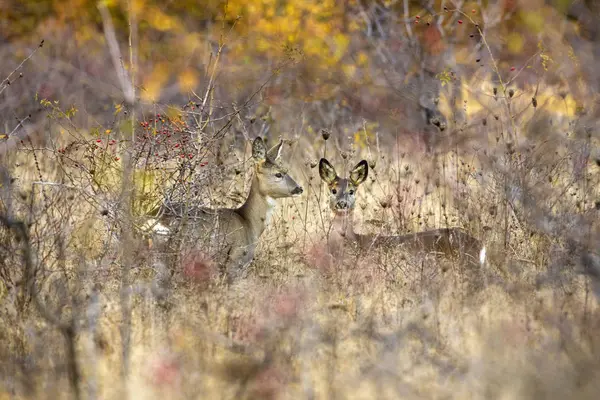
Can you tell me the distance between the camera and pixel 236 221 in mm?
7812

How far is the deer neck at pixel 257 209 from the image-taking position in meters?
8.11

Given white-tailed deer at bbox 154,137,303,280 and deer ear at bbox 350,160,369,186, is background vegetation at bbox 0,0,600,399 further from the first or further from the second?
deer ear at bbox 350,160,369,186

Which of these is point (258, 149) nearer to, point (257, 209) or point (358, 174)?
point (257, 209)

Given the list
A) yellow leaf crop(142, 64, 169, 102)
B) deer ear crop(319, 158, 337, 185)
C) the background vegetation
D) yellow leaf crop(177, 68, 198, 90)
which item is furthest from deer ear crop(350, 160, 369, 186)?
yellow leaf crop(142, 64, 169, 102)

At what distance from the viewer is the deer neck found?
319 inches

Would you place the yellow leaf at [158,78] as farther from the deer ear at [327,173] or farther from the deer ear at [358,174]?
the deer ear at [358,174]

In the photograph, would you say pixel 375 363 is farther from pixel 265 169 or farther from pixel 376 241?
pixel 265 169

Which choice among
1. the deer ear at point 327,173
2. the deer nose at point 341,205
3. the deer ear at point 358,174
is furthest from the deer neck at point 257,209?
the deer ear at point 358,174

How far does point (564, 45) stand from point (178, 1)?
810 centimetres

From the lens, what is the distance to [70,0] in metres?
17.0

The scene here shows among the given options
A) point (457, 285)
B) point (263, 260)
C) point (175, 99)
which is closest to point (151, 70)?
point (175, 99)

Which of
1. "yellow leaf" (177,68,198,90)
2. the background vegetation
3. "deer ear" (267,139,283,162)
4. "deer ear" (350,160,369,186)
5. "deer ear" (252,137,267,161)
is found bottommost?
the background vegetation

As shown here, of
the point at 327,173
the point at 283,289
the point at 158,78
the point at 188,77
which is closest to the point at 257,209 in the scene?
the point at 327,173

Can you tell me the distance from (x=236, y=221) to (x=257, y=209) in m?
0.54
